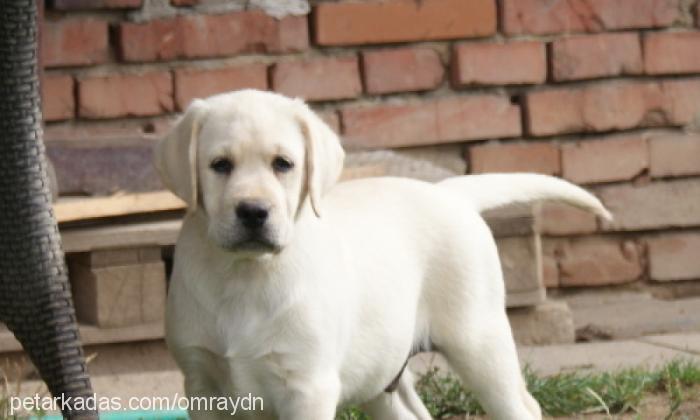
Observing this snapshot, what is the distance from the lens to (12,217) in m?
2.97

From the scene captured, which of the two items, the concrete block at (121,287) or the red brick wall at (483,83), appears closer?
the concrete block at (121,287)

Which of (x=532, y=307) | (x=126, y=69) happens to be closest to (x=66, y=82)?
(x=126, y=69)

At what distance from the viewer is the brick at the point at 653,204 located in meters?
4.98

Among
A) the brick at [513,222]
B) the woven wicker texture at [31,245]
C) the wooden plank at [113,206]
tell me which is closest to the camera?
the woven wicker texture at [31,245]

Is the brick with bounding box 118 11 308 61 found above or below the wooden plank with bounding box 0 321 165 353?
above

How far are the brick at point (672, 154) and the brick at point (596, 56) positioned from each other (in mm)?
258

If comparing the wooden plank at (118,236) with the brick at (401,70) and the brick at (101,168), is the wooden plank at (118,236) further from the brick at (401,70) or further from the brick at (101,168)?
the brick at (401,70)

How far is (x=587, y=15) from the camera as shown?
4941mm

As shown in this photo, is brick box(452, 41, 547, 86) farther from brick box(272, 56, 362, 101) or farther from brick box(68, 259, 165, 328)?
brick box(68, 259, 165, 328)

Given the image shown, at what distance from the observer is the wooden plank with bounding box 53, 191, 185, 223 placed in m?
4.11

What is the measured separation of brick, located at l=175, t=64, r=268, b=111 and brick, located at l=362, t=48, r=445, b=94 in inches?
14.5

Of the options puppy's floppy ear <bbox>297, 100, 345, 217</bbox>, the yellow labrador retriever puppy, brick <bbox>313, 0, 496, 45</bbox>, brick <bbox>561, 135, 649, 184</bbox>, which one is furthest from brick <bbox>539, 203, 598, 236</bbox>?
puppy's floppy ear <bbox>297, 100, 345, 217</bbox>

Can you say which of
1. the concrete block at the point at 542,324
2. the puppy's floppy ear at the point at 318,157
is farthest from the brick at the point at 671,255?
the puppy's floppy ear at the point at 318,157

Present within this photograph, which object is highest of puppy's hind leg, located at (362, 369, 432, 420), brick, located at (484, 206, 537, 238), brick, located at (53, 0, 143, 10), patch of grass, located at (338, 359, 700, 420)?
brick, located at (53, 0, 143, 10)
